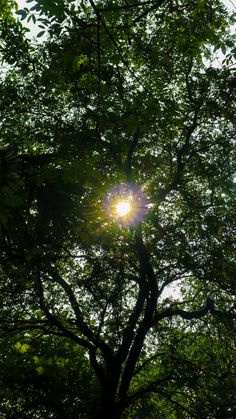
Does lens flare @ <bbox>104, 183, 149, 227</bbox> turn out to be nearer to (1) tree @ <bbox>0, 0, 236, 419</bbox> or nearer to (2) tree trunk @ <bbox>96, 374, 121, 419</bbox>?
(1) tree @ <bbox>0, 0, 236, 419</bbox>

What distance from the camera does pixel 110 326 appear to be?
39.6 feet

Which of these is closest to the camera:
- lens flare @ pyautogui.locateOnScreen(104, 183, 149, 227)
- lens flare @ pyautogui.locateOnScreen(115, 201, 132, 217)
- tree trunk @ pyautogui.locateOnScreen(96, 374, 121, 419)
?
lens flare @ pyautogui.locateOnScreen(104, 183, 149, 227)

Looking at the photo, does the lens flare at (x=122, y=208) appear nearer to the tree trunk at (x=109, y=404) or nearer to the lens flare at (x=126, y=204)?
the lens flare at (x=126, y=204)

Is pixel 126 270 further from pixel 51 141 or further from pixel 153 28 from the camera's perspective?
pixel 153 28

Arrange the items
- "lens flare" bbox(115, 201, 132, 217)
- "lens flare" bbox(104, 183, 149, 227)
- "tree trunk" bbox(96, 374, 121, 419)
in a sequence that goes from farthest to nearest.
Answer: "tree trunk" bbox(96, 374, 121, 419), "lens flare" bbox(115, 201, 132, 217), "lens flare" bbox(104, 183, 149, 227)

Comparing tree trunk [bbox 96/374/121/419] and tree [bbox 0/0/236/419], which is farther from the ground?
tree [bbox 0/0/236/419]

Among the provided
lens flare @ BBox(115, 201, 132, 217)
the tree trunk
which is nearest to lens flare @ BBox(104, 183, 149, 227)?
lens flare @ BBox(115, 201, 132, 217)

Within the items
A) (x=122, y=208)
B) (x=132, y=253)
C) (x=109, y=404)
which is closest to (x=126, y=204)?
(x=122, y=208)

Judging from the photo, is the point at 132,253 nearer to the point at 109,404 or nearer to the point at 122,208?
the point at 122,208

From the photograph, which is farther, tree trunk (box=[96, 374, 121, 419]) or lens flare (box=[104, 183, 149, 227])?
tree trunk (box=[96, 374, 121, 419])

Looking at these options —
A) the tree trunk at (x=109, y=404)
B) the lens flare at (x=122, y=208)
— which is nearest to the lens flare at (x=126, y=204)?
the lens flare at (x=122, y=208)

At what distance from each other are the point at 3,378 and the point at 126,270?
506 centimetres

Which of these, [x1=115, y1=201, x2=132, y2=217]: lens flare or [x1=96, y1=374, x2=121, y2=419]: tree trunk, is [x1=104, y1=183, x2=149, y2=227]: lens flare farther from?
[x1=96, y1=374, x2=121, y2=419]: tree trunk

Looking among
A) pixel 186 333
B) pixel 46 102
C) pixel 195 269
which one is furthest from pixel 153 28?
pixel 186 333
